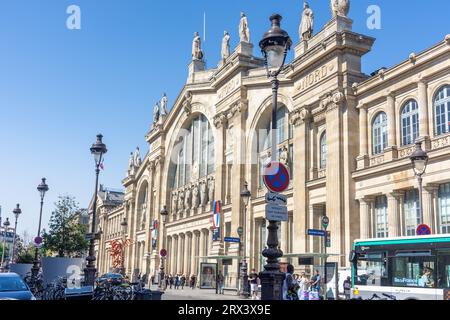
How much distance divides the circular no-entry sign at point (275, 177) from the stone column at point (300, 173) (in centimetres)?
2282

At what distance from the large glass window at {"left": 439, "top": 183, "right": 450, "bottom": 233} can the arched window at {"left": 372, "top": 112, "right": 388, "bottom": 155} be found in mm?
4875

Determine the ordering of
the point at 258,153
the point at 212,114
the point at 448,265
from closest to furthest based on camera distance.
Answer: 1. the point at 448,265
2. the point at 258,153
3. the point at 212,114

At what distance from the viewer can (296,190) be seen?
34.7 metres

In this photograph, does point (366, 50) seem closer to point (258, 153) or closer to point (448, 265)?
point (258, 153)

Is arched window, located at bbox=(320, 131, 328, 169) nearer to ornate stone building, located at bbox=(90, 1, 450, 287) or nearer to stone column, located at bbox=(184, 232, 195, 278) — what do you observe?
ornate stone building, located at bbox=(90, 1, 450, 287)

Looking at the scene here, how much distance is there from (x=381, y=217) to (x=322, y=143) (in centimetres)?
714

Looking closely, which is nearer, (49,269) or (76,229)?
(49,269)

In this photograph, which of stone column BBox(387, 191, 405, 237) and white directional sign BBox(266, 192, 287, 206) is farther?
stone column BBox(387, 191, 405, 237)

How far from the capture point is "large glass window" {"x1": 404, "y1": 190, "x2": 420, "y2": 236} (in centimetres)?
2620

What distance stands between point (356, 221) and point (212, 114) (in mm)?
24393

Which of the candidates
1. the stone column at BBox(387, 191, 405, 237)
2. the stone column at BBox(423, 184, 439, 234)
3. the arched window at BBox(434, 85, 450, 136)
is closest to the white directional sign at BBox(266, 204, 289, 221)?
the stone column at BBox(423, 184, 439, 234)

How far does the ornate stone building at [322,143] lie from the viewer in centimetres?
2628

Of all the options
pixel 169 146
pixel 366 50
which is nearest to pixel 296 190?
pixel 366 50

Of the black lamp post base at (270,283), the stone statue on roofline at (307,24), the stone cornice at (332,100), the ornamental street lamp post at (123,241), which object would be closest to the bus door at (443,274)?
the black lamp post base at (270,283)
